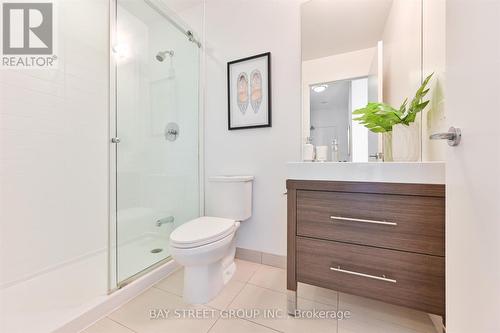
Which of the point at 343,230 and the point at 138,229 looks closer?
the point at 343,230

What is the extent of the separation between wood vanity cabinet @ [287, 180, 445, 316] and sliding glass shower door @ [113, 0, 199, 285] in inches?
43.7

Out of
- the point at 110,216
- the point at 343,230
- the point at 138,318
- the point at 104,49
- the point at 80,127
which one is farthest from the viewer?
the point at 104,49

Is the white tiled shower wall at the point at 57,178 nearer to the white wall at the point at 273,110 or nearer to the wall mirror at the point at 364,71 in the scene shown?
the white wall at the point at 273,110

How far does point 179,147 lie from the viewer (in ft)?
5.98

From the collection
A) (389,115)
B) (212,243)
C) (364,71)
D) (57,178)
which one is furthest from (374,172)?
(57,178)

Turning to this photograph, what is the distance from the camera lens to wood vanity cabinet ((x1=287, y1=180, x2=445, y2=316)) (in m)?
0.81

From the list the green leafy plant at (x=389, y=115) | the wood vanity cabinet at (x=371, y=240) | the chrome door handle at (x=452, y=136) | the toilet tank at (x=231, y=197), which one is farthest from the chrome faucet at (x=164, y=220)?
the chrome door handle at (x=452, y=136)

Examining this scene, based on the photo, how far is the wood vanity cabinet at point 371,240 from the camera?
2.65 feet

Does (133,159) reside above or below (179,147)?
below

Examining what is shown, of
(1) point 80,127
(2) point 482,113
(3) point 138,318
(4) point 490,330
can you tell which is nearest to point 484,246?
(4) point 490,330

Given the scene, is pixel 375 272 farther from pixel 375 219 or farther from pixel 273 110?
pixel 273 110

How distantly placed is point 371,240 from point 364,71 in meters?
1.05

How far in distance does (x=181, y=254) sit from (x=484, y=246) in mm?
1146

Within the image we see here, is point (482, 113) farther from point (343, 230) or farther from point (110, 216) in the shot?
point (110, 216)
